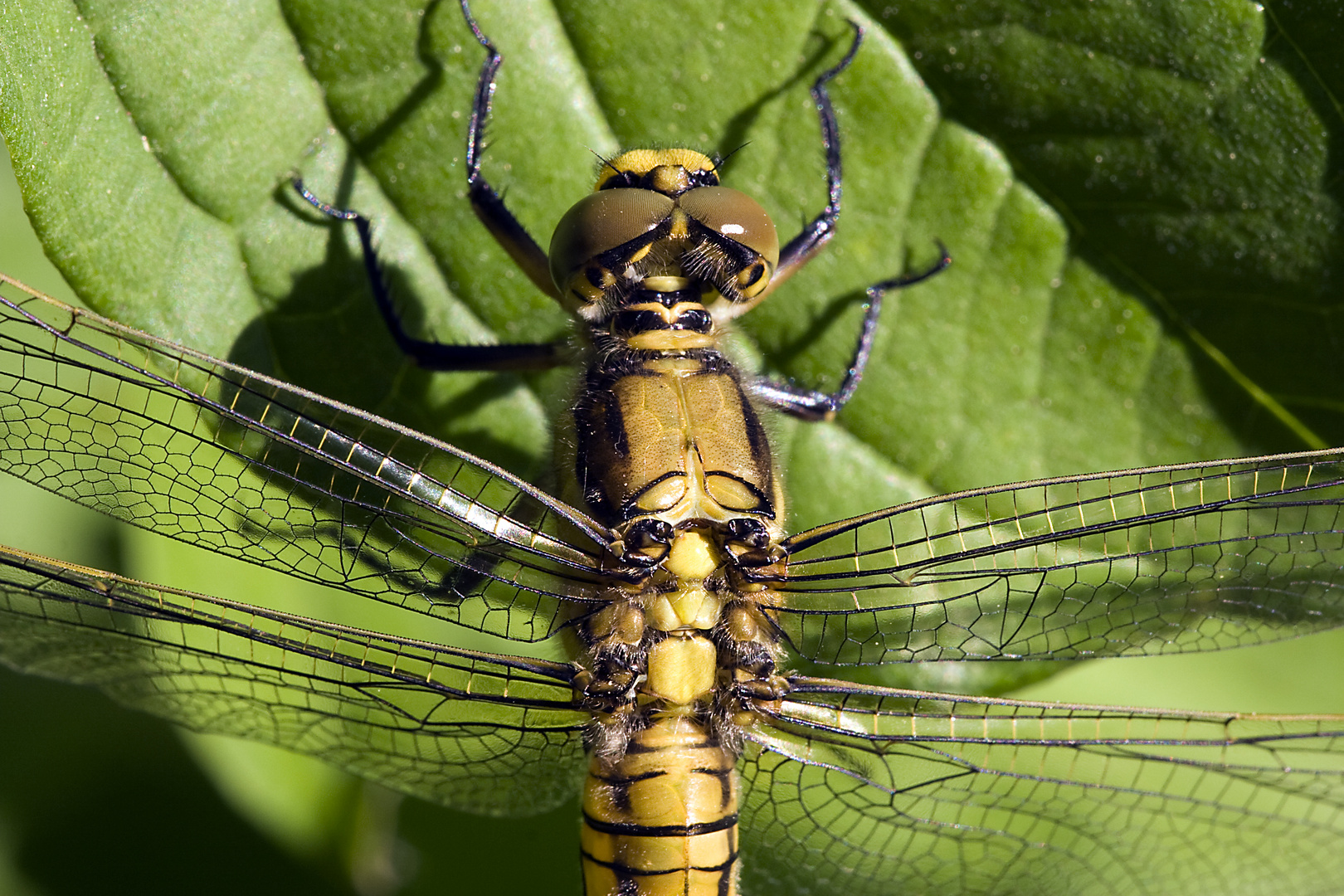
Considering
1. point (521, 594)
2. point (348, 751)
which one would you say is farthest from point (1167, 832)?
point (348, 751)

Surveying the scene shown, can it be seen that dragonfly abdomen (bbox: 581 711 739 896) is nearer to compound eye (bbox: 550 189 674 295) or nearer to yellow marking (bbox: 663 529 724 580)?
yellow marking (bbox: 663 529 724 580)

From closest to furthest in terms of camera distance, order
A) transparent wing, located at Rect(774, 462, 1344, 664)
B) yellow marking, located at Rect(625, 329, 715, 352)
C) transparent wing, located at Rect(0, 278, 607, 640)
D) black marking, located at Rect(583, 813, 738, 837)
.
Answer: transparent wing, located at Rect(0, 278, 607, 640)
transparent wing, located at Rect(774, 462, 1344, 664)
black marking, located at Rect(583, 813, 738, 837)
yellow marking, located at Rect(625, 329, 715, 352)

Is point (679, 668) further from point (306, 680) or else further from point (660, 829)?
point (306, 680)

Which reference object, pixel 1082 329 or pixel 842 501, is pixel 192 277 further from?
pixel 1082 329

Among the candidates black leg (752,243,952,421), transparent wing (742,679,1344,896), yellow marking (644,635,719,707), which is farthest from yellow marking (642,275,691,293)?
transparent wing (742,679,1344,896)

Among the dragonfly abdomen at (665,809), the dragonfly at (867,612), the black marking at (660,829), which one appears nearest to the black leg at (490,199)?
the dragonfly at (867,612)

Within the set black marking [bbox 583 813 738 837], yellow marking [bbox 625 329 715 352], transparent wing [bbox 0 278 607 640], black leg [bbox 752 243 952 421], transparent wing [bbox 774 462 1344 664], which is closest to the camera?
transparent wing [bbox 0 278 607 640]
